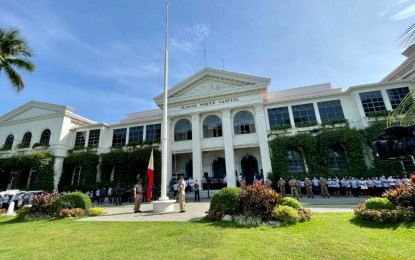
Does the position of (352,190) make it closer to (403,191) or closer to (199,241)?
(403,191)

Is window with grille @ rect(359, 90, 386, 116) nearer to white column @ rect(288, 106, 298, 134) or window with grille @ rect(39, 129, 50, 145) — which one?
white column @ rect(288, 106, 298, 134)

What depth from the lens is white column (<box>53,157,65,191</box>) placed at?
25.0 m

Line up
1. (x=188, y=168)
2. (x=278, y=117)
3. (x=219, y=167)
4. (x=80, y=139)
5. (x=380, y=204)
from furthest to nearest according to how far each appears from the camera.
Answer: (x=80, y=139) → (x=188, y=168) → (x=219, y=167) → (x=278, y=117) → (x=380, y=204)

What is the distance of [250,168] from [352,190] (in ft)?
31.1

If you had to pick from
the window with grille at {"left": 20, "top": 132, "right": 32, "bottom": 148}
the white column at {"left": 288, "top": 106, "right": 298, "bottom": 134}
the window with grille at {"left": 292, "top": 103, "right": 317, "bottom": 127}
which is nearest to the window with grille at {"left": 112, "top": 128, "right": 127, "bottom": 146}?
the window with grille at {"left": 20, "top": 132, "right": 32, "bottom": 148}

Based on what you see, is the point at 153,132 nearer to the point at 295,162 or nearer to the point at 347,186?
Result: the point at 295,162

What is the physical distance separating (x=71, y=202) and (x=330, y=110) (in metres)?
22.9

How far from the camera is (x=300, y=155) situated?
807 inches

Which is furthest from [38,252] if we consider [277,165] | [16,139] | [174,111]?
[16,139]

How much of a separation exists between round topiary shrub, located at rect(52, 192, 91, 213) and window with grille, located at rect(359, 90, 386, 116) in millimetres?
23740

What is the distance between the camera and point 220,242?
19.0 ft

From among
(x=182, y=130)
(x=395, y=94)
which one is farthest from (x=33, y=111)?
(x=395, y=94)

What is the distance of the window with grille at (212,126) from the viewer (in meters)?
23.8

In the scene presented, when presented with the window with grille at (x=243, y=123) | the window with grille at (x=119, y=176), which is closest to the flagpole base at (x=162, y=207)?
the window with grille at (x=243, y=123)
